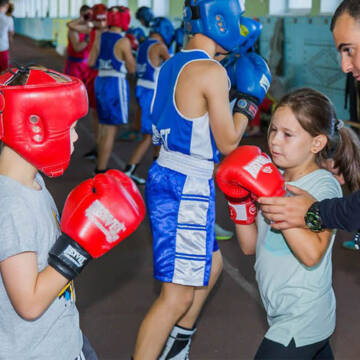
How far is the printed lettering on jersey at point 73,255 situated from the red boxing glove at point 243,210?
2.42ft

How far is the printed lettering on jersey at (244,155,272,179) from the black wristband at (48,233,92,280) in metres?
0.64

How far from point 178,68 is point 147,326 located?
111cm

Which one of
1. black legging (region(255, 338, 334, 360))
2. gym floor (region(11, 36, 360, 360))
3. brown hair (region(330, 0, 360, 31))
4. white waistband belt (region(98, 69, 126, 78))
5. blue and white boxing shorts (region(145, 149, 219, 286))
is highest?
brown hair (region(330, 0, 360, 31))

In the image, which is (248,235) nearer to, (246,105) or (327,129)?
(327,129)

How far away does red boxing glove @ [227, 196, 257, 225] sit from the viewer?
2148 mm

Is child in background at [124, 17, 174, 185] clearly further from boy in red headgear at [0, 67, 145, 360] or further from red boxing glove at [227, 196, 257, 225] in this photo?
boy in red headgear at [0, 67, 145, 360]

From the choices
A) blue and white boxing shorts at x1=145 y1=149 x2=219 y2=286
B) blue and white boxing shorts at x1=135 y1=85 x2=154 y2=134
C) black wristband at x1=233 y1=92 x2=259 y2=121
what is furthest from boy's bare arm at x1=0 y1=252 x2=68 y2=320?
blue and white boxing shorts at x1=135 y1=85 x2=154 y2=134

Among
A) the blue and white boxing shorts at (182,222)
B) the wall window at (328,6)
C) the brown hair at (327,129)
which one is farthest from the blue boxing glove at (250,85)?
the wall window at (328,6)

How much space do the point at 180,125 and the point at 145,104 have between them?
384 cm

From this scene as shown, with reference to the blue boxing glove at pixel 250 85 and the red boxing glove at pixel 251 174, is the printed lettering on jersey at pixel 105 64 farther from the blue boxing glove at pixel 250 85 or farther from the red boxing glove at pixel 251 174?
the red boxing glove at pixel 251 174

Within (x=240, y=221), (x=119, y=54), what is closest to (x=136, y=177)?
(x=119, y=54)

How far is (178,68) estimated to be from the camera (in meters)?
2.53

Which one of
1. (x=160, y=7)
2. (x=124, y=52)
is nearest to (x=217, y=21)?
(x=124, y=52)

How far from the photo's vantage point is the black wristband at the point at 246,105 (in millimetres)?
2777
